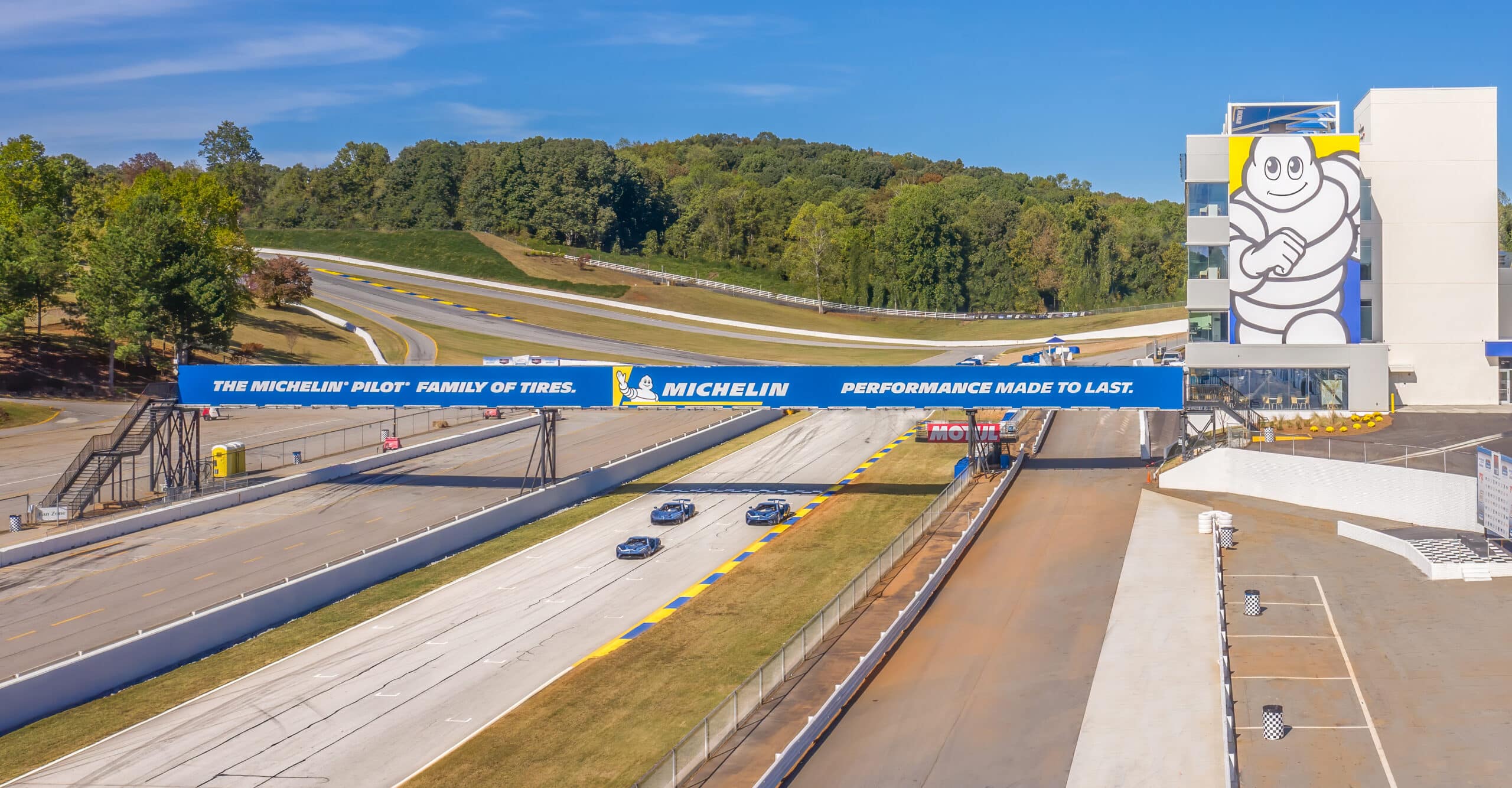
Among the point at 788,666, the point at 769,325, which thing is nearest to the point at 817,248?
the point at 769,325

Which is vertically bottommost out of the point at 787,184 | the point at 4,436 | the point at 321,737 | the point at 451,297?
the point at 321,737

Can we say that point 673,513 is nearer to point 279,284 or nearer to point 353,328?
point 353,328

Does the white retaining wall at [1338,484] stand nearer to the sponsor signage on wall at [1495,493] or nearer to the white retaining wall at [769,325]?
the sponsor signage on wall at [1495,493]

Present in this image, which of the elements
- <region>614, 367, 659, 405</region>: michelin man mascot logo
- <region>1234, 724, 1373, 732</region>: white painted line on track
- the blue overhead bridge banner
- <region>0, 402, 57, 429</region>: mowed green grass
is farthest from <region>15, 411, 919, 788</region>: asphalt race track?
<region>0, 402, 57, 429</region>: mowed green grass

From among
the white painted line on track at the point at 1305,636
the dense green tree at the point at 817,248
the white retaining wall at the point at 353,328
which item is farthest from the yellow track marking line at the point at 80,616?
the dense green tree at the point at 817,248

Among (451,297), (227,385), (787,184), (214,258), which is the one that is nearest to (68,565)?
(227,385)

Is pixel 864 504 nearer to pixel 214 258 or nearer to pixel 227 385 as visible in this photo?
pixel 227 385

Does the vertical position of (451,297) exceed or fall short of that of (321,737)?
it exceeds it

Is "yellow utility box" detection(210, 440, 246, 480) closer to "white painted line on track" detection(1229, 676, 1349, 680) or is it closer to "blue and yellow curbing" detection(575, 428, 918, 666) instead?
"blue and yellow curbing" detection(575, 428, 918, 666)
